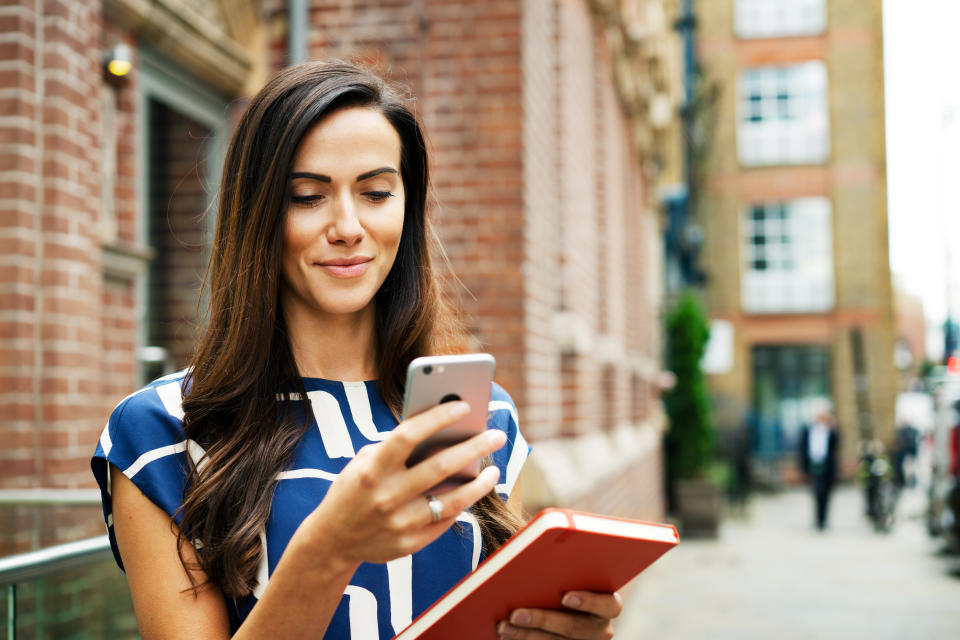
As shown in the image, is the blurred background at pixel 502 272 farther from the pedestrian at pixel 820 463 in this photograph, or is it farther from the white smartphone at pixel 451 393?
the white smartphone at pixel 451 393

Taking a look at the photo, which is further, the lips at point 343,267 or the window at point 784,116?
the window at point 784,116

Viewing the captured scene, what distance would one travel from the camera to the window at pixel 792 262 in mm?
27281

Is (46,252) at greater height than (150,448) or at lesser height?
greater

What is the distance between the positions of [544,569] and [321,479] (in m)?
0.41

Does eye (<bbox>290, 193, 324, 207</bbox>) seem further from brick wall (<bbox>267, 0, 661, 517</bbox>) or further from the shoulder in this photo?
brick wall (<bbox>267, 0, 661, 517</bbox>)

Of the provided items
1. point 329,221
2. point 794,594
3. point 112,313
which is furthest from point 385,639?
point 794,594

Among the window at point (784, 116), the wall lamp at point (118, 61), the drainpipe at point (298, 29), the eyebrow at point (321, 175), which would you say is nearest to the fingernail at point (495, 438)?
the eyebrow at point (321, 175)

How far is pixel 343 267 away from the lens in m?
1.63

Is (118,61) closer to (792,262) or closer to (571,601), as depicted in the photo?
(571,601)

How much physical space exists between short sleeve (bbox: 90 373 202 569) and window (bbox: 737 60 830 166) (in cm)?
2753

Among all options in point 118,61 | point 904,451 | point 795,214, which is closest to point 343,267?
point 118,61

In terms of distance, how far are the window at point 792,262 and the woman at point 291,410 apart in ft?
87.5

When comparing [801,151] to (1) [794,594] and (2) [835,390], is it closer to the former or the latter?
(2) [835,390]

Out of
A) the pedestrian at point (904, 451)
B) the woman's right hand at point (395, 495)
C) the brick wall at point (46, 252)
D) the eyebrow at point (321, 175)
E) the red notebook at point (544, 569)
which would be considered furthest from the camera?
the pedestrian at point (904, 451)
